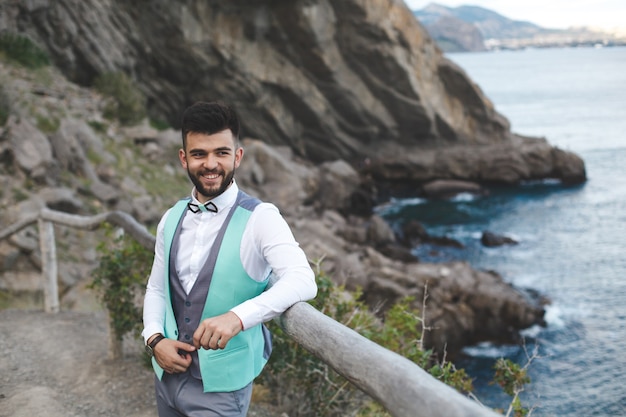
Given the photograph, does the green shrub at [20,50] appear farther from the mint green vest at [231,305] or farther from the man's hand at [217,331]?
the man's hand at [217,331]

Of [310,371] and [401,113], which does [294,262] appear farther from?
[401,113]

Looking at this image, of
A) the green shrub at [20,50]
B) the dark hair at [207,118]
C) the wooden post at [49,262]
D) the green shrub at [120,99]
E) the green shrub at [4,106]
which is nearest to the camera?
the dark hair at [207,118]

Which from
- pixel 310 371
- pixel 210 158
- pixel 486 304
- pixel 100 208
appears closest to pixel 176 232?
pixel 210 158

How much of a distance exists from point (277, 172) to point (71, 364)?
2352cm

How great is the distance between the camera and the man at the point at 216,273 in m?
2.95

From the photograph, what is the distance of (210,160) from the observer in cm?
302

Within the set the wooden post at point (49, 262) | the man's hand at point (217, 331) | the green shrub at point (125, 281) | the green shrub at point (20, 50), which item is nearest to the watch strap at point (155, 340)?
the man's hand at point (217, 331)

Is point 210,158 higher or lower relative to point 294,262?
higher

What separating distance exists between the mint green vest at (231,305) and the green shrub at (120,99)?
21.1 m

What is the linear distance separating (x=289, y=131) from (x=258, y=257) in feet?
118

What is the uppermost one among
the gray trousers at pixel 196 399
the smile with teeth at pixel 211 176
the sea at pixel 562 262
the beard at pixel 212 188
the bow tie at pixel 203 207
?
the smile with teeth at pixel 211 176

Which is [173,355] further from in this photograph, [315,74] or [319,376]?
[315,74]

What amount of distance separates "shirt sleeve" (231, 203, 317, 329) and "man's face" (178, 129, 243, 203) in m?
0.24

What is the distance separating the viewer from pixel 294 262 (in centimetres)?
295
